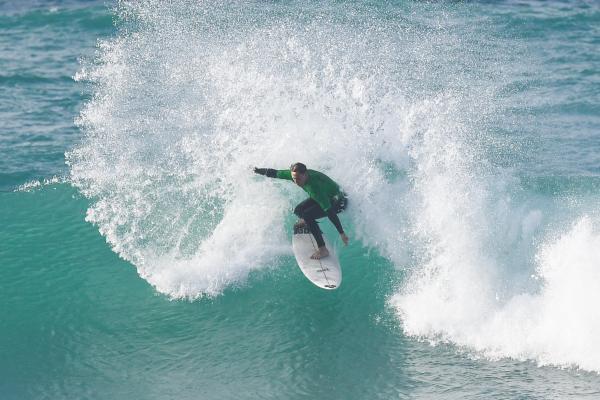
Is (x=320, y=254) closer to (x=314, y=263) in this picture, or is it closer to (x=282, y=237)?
(x=314, y=263)

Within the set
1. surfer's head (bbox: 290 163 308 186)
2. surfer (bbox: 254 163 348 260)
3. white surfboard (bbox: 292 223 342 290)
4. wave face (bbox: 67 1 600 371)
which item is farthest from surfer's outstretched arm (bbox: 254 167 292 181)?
wave face (bbox: 67 1 600 371)

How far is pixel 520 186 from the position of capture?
16.7 m

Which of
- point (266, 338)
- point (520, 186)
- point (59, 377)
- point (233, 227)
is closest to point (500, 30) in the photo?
point (520, 186)

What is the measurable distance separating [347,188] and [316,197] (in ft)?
6.57

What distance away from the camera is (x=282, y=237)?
13.8 m

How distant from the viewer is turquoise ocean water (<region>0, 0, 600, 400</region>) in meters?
11.5

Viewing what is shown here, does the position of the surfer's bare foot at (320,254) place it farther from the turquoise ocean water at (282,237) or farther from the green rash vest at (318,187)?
the green rash vest at (318,187)

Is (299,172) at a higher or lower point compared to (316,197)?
higher

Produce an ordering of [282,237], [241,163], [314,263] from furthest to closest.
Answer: [241,163] < [282,237] < [314,263]

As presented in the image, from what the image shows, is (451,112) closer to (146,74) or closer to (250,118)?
(250,118)

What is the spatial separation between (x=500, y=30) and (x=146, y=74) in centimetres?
A: 1309

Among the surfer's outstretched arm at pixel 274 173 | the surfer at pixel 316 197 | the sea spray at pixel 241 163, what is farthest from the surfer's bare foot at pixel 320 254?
the surfer's outstretched arm at pixel 274 173

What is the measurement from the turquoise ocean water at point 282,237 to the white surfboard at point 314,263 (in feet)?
2.02

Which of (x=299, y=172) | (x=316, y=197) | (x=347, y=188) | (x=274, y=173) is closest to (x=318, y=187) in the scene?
(x=316, y=197)
